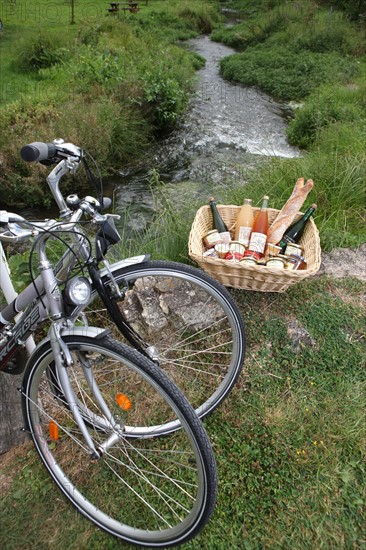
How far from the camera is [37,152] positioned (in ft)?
4.51

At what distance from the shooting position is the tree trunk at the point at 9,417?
2.17 m

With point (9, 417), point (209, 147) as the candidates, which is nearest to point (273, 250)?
point (9, 417)

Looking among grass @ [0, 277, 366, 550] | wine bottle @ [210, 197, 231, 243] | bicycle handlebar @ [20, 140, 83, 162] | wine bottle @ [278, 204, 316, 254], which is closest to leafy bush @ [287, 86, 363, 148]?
wine bottle @ [278, 204, 316, 254]

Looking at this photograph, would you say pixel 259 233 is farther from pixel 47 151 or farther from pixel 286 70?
pixel 286 70

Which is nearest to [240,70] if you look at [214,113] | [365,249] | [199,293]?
[214,113]

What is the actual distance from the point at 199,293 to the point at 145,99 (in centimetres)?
659

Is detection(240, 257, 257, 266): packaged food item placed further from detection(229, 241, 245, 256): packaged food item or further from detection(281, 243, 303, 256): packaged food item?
detection(281, 243, 303, 256): packaged food item

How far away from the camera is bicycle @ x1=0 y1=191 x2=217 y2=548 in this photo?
1460 millimetres

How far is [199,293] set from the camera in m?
2.59

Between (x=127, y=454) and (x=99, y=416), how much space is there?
227mm

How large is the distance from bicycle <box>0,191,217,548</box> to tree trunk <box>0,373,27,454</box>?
140 mm

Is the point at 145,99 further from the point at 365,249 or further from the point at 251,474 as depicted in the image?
the point at 251,474

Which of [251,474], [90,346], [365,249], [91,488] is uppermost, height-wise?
[90,346]

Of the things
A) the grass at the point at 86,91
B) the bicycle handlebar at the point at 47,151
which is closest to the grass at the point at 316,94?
the bicycle handlebar at the point at 47,151
